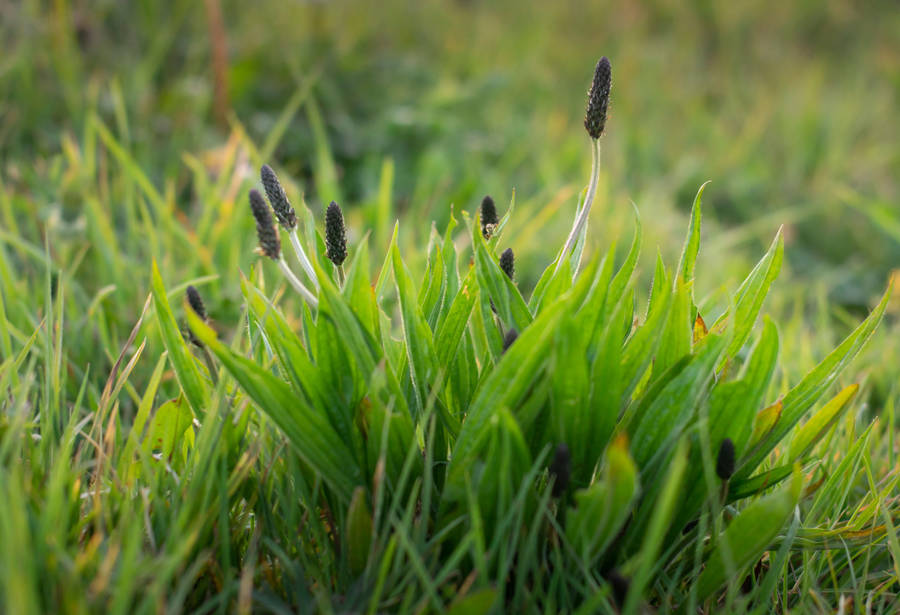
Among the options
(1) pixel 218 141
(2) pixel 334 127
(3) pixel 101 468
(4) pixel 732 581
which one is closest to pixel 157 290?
(3) pixel 101 468

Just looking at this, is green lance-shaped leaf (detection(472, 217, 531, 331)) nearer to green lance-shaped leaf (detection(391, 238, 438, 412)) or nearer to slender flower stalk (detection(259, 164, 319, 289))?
green lance-shaped leaf (detection(391, 238, 438, 412))

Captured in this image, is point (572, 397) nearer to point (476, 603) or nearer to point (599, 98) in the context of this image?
point (476, 603)

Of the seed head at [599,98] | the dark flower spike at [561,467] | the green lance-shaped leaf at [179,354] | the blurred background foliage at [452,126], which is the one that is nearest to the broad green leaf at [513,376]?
the dark flower spike at [561,467]

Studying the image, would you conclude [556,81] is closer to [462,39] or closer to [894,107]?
[462,39]

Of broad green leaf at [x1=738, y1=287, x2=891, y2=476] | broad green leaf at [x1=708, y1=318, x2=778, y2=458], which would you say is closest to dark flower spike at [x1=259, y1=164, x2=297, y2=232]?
broad green leaf at [x1=708, y1=318, x2=778, y2=458]

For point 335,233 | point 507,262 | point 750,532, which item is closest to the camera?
point 750,532

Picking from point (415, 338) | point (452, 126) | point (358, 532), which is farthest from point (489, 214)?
point (452, 126)
